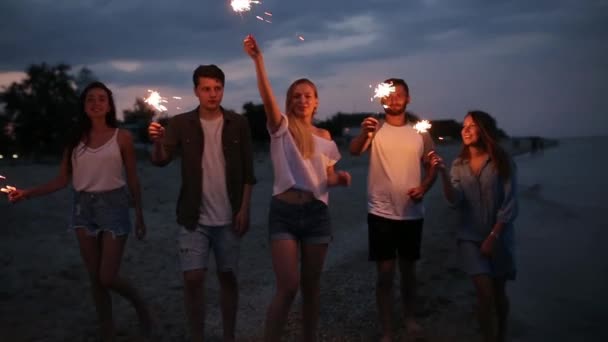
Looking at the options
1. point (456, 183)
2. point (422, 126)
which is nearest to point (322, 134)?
point (422, 126)

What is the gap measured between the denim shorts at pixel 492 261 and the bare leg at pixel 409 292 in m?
0.68

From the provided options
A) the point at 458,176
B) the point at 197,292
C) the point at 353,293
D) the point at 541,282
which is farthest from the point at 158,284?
the point at 541,282

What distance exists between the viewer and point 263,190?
65.9 feet

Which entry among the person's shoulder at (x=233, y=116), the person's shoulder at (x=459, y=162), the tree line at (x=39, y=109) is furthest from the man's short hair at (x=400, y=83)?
the tree line at (x=39, y=109)

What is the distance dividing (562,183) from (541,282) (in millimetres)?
29008

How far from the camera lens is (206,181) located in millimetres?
4426

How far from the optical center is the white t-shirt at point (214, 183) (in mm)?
4418

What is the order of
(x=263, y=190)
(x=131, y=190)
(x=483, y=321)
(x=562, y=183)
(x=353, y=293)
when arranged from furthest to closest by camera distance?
(x=562, y=183) < (x=263, y=190) < (x=353, y=293) < (x=131, y=190) < (x=483, y=321)

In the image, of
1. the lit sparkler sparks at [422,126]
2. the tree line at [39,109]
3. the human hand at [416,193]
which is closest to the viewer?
the human hand at [416,193]

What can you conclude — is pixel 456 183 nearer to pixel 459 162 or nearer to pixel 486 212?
pixel 459 162

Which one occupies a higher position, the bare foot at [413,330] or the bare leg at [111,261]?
the bare leg at [111,261]

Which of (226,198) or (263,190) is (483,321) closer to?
(226,198)

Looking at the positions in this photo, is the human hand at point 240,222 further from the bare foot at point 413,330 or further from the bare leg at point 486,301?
the bare foot at point 413,330

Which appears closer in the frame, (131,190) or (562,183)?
(131,190)
